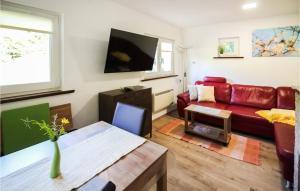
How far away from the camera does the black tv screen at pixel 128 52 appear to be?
2.66 m

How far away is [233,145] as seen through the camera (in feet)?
9.38

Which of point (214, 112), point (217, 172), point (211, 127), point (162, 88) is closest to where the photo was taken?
point (217, 172)

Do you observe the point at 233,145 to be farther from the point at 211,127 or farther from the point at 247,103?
the point at 247,103

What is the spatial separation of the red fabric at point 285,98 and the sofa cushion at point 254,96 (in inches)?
3.6

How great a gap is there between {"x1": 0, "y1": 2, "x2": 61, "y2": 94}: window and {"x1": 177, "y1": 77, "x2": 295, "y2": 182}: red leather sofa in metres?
2.70

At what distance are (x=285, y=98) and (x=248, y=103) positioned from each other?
0.65 metres

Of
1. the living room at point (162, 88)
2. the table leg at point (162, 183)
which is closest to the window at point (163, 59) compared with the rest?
the living room at point (162, 88)

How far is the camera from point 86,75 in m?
2.60

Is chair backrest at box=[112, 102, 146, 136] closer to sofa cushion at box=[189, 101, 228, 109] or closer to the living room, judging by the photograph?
the living room

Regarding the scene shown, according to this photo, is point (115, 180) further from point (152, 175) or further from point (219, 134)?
point (219, 134)

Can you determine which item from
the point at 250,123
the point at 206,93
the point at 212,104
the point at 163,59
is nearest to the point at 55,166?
the point at 250,123

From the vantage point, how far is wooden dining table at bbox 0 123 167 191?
101cm

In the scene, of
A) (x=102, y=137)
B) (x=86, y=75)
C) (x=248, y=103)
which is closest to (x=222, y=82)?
(x=248, y=103)

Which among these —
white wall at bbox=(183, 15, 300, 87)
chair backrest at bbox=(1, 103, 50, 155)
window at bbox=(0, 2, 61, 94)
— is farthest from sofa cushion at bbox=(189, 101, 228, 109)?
chair backrest at bbox=(1, 103, 50, 155)
